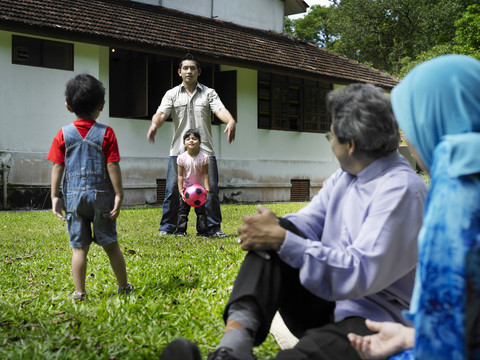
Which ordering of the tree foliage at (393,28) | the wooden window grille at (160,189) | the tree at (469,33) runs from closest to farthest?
the wooden window grille at (160,189), the tree at (469,33), the tree foliage at (393,28)

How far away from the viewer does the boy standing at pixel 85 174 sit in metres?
3.73

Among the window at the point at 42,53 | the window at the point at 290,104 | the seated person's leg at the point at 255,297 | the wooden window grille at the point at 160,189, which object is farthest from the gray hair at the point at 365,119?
the window at the point at 290,104

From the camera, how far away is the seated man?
6.56 ft

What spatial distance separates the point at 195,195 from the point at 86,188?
10.9 ft

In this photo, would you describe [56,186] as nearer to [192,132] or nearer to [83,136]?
[83,136]

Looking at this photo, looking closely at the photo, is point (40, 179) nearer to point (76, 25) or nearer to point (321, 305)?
point (76, 25)

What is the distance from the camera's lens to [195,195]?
23.0ft

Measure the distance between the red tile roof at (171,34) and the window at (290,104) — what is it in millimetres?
788

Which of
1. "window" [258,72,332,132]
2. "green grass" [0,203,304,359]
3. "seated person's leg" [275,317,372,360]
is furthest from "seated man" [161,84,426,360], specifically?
"window" [258,72,332,132]

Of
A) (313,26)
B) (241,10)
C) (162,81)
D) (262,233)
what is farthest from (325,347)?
(313,26)

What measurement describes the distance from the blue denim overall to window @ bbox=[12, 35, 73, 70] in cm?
902

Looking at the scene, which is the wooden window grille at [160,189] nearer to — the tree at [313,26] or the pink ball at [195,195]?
the pink ball at [195,195]

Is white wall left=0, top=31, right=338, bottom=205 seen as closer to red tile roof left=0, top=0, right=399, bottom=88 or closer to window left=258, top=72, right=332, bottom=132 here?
window left=258, top=72, right=332, bottom=132

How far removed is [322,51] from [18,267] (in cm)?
1611
